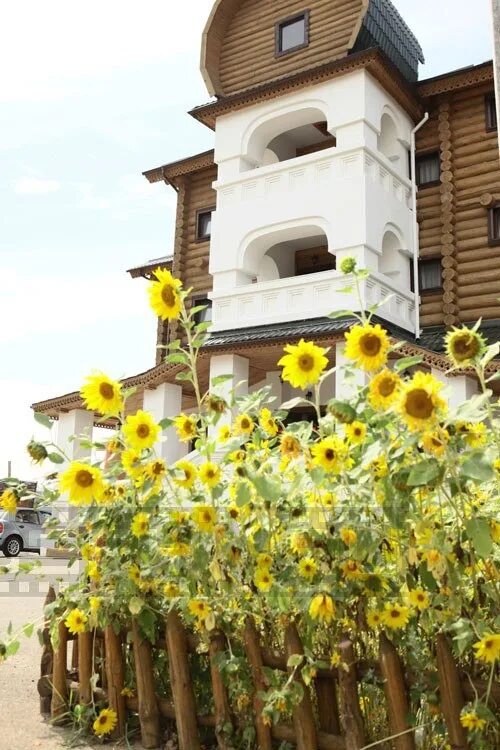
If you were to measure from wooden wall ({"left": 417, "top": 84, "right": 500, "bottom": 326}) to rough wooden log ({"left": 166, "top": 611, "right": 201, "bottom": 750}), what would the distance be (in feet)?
36.0

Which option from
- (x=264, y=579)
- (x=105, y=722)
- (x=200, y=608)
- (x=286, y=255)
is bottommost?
(x=105, y=722)

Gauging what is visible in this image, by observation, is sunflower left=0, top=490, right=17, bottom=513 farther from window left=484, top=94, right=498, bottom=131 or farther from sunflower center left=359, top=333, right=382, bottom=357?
window left=484, top=94, right=498, bottom=131

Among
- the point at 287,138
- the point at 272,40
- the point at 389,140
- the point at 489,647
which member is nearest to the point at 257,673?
the point at 489,647

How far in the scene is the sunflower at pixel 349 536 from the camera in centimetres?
252

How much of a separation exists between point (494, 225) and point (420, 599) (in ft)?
40.3

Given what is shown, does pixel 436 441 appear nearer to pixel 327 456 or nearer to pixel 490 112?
pixel 327 456

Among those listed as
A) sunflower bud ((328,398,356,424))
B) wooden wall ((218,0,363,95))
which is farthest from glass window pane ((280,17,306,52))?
sunflower bud ((328,398,356,424))

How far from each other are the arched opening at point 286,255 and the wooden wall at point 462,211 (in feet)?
7.33

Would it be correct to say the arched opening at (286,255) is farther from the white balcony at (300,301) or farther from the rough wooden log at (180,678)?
the rough wooden log at (180,678)

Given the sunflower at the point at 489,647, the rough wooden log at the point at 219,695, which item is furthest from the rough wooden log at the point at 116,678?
the sunflower at the point at 489,647

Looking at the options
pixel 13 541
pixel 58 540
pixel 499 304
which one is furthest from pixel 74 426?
pixel 58 540

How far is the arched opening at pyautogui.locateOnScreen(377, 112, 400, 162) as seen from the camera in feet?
46.3

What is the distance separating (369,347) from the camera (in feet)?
7.71

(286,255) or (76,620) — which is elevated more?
(286,255)
